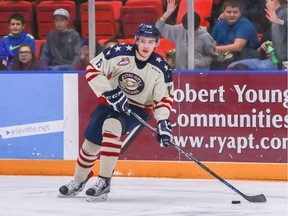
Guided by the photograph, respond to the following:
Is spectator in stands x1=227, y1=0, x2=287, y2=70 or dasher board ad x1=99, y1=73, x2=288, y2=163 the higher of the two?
spectator in stands x1=227, y1=0, x2=287, y2=70

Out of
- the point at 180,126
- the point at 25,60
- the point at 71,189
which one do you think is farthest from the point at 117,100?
the point at 25,60

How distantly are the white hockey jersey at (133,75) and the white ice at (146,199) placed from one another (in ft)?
2.03

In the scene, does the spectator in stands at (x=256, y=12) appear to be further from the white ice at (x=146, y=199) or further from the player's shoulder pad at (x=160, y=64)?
the player's shoulder pad at (x=160, y=64)

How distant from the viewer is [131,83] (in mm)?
6461

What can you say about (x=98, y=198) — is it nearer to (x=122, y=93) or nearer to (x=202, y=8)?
(x=122, y=93)

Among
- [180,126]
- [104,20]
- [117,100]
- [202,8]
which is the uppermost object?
[202,8]

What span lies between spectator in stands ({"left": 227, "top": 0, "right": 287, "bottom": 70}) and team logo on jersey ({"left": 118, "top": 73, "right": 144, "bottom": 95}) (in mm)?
1641

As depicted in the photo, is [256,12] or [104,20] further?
[104,20]

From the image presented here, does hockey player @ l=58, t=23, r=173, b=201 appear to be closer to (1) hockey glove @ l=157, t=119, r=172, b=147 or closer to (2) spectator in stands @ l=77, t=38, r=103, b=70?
(1) hockey glove @ l=157, t=119, r=172, b=147

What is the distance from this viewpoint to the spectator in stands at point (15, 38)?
832 centimetres

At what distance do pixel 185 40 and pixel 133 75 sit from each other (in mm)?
1636

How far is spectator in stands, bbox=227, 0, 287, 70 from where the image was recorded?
7.73 metres

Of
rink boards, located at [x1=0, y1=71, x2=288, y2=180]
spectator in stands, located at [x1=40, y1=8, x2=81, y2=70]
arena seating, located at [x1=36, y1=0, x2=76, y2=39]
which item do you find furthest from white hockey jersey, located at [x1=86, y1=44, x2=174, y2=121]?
arena seating, located at [x1=36, y1=0, x2=76, y2=39]

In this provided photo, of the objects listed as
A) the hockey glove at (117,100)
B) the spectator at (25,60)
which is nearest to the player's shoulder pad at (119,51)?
the hockey glove at (117,100)
